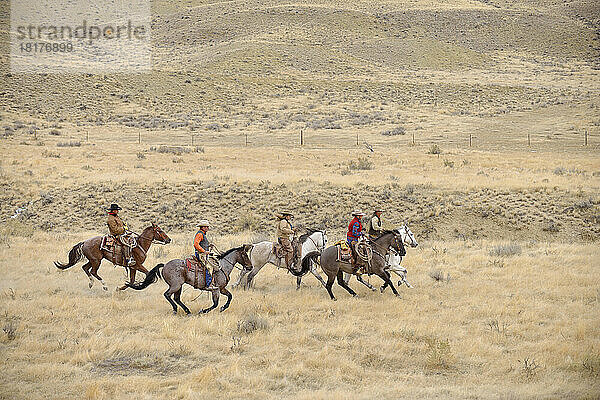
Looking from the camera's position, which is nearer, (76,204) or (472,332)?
(472,332)

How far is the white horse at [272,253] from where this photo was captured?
1402cm

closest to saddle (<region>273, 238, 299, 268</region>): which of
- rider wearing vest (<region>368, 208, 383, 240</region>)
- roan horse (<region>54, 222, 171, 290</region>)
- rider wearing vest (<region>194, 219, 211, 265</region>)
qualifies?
rider wearing vest (<region>368, 208, 383, 240</region>)

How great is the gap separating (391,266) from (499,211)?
1098 cm

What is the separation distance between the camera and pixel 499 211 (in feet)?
76.7

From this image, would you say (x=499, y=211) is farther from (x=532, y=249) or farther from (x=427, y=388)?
(x=427, y=388)

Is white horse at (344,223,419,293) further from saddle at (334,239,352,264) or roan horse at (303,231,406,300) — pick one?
saddle at (334,239,352,264)

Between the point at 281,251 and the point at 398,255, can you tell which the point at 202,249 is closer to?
the point at 281,251

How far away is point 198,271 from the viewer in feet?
39.4

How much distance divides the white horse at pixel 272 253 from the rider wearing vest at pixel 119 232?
2.72 m

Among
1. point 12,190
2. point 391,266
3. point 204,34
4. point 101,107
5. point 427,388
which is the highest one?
point 204,34

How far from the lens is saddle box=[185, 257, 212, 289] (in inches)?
472

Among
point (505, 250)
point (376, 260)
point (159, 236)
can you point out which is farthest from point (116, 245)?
point (505, 250)

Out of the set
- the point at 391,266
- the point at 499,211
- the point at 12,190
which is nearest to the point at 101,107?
the point at 12,190

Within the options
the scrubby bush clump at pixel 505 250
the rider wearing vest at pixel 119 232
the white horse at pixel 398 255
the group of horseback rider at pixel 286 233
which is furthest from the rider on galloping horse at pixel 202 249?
the scrubby bush clump at pixel 505 250
